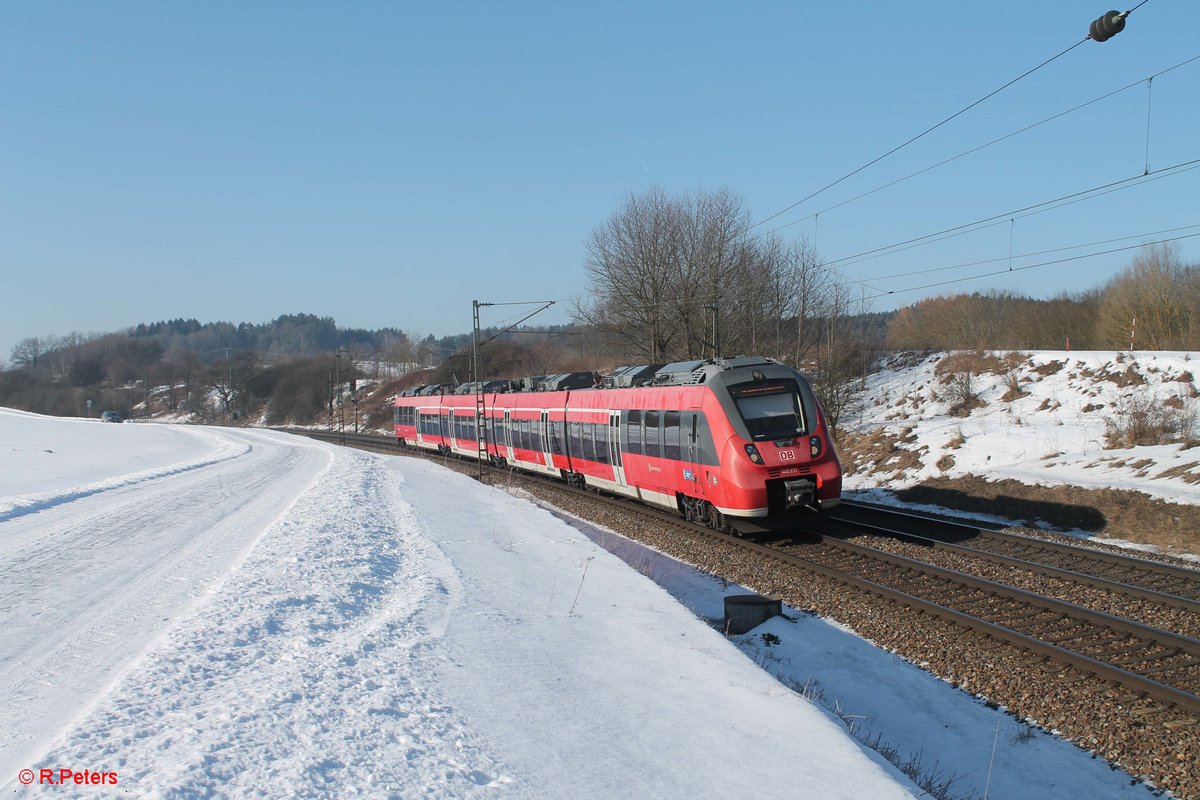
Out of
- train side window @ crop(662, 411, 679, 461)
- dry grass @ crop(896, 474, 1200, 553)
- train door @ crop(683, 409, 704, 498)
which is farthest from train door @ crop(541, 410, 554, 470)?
dry grass @ crop(896, 474, 1200, 553)

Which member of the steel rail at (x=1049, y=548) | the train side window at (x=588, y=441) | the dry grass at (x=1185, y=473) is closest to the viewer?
the steel rail at (x=1049, y=548)

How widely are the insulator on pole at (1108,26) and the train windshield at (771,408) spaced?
7306 millimetres

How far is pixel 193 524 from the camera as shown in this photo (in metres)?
14.5

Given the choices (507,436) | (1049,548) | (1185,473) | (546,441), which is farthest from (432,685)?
(507,436)

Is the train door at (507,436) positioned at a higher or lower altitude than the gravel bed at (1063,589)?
higher

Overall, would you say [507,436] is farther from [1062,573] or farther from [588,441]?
[1062,573]

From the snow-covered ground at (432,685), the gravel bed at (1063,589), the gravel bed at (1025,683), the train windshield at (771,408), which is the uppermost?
the train windshield at (771,408)

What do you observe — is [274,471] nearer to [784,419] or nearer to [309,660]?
[784,419]

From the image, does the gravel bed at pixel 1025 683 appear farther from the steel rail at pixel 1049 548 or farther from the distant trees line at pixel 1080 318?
the distant trees line at pixel 1080 318

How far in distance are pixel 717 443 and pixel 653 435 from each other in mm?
3441

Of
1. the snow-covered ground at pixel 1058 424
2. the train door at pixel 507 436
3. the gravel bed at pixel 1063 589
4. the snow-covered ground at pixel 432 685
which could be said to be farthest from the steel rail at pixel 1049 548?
the train door at pixel 507 436

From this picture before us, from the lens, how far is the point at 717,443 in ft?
49.8

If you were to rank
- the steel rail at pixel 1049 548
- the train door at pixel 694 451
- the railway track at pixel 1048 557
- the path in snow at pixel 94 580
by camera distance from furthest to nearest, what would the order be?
the train door at pixel 694 451, the steel rail at pixel 1049 548, the railway track at pixel 1048 557, the path in snow at pixel 94 580

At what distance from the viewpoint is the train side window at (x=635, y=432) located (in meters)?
19.4
